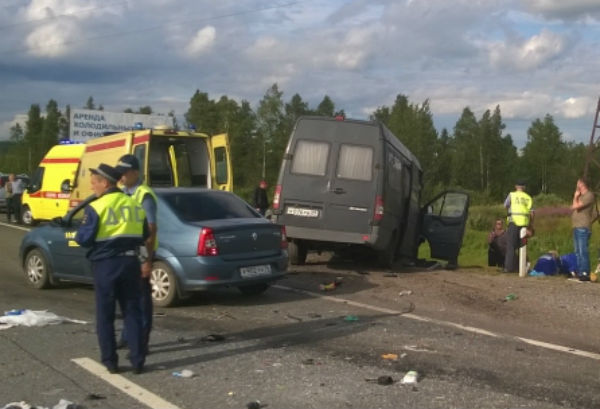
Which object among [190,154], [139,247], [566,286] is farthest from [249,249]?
[190,154]

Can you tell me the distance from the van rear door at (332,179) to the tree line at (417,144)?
39594mm

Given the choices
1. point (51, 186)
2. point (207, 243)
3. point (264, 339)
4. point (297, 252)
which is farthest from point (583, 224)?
point (51, 186)

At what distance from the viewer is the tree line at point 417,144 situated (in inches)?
2657

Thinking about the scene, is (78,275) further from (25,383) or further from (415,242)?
(415,242)

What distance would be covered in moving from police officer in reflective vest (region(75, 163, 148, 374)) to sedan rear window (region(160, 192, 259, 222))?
125 inches

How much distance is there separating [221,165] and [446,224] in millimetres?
5059

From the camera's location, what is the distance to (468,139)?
3199 inches

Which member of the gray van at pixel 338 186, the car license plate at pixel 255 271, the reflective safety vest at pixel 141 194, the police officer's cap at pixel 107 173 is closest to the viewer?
the police officer's cap at pixel 107 173

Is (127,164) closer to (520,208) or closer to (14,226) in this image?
(520,208)

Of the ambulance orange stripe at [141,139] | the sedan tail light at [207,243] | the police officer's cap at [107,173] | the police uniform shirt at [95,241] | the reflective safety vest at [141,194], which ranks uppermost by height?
the ambulance orange stripe at [141,139]

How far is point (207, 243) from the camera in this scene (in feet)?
28.8

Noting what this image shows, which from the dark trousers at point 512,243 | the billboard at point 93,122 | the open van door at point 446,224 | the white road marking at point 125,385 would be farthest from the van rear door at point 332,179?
the billboard at point 93,122

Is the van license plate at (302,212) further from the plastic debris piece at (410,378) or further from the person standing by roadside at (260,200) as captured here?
the person standing by roadside at (260,200)

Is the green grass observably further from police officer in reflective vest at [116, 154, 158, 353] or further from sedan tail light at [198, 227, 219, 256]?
police officer in reflective vest at [116, 154, 158, 353]
